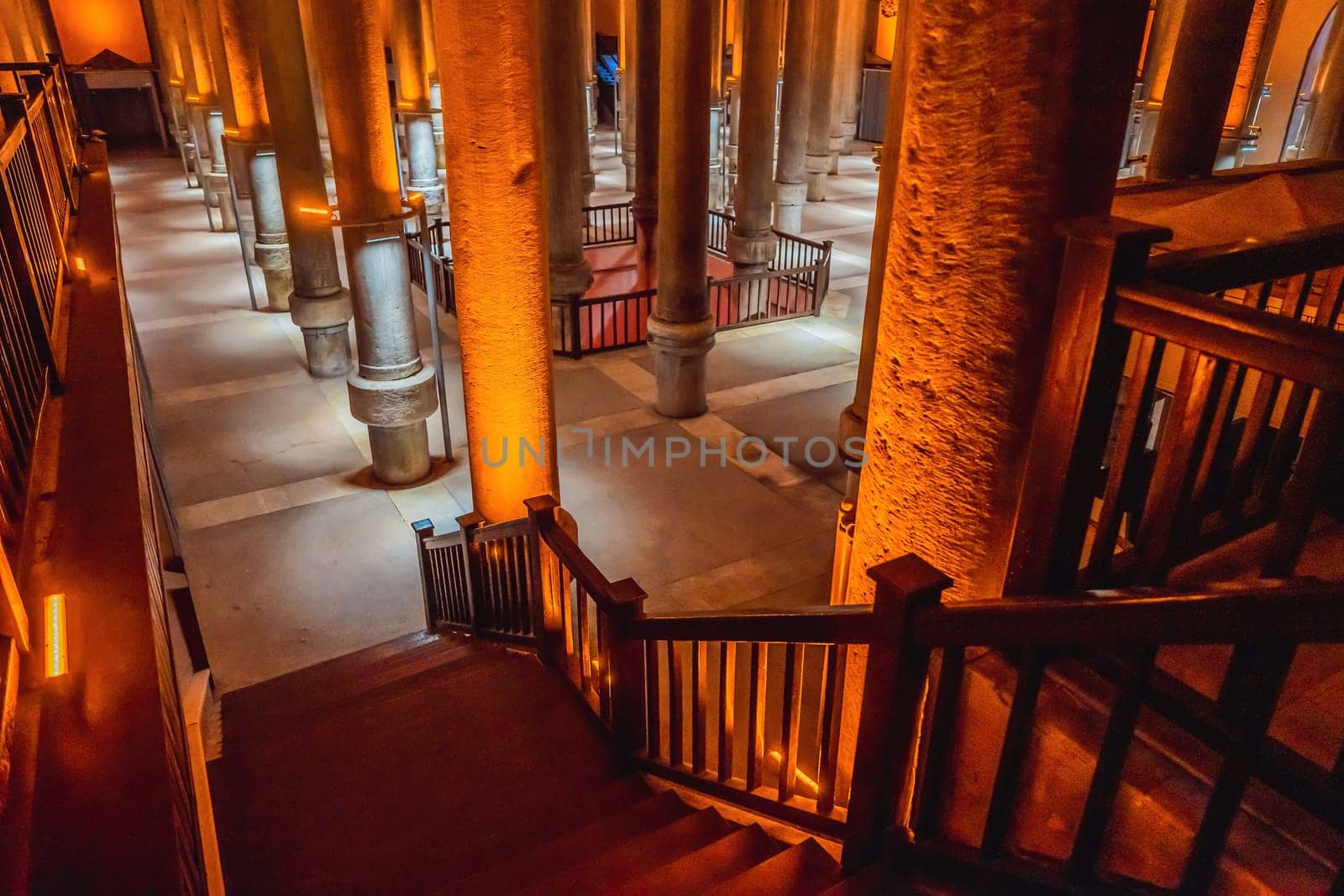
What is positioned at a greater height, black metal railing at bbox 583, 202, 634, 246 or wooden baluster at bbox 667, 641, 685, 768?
wooden baluster at bbox 667, 641, 685, 768

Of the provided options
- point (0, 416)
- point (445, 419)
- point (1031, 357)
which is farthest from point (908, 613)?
point (445, 419)

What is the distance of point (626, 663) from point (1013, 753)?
2.01 m

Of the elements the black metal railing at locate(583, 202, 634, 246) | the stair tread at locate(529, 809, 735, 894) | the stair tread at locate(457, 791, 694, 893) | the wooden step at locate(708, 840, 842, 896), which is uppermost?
the wooden step at locate(708, 840, 842, 896)

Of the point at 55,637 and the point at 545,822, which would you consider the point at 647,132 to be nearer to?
the point at 545,822

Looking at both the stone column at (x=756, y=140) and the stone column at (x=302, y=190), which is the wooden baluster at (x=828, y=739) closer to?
the stone column at (x=302, y=190)

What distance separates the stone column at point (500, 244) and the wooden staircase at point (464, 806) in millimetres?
1294

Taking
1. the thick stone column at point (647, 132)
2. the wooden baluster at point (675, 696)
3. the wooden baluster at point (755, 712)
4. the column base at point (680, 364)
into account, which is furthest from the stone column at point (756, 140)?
the wooden baluster at point (755, 712)

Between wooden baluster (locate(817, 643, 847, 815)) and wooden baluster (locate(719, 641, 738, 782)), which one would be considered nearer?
wooden baluster (locate(817, 643, 847, 815))

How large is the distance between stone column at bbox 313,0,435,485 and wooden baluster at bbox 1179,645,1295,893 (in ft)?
21.7

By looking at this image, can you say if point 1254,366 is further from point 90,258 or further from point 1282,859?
point 90,258

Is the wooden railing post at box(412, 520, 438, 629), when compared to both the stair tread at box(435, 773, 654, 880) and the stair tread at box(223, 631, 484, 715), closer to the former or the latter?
the stair tread at box(223, 631, 484, 715)

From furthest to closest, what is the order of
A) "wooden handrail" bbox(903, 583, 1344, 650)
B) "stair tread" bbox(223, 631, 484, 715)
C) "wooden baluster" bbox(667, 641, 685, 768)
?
"stair tread" bbox(223, 631, 484, 715)
"wooden baluster" bbox(667, 641, 685, 768)
"wooden handrail" bbox(903, 583, 1344, 650)

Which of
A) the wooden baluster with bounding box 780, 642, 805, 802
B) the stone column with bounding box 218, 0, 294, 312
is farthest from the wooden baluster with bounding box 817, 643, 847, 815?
the stone column with bounding box 218, 0, 294, 312

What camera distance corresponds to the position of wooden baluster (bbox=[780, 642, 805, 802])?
258cm
